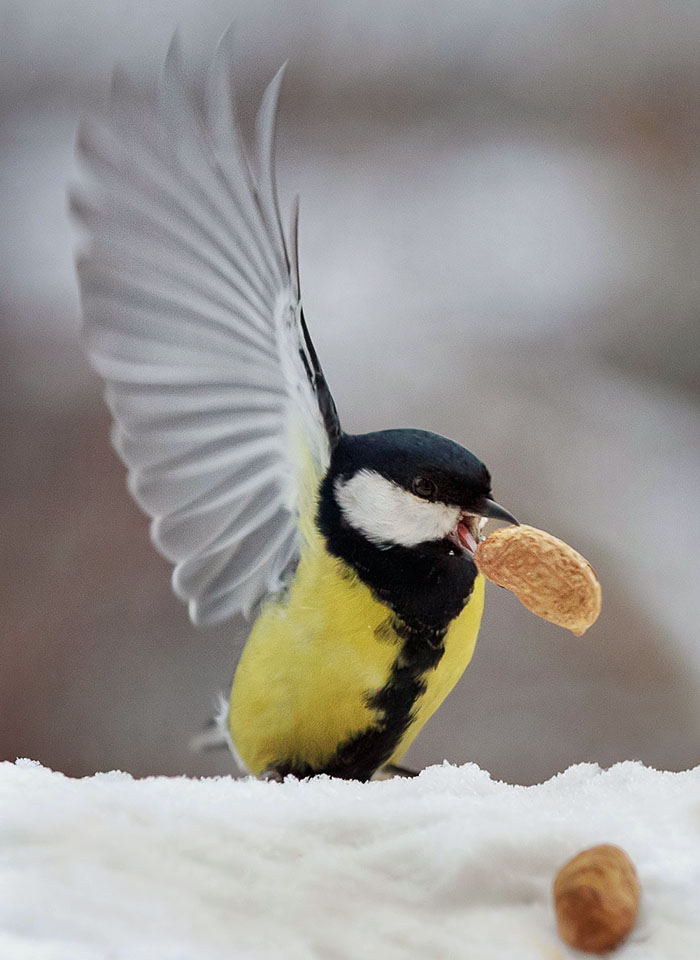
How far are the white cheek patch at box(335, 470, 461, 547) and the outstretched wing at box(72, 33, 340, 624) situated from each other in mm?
42

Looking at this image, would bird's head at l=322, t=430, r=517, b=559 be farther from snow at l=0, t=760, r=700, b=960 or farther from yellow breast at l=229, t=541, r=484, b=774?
snow at l=0, t=760, r=700, b=960

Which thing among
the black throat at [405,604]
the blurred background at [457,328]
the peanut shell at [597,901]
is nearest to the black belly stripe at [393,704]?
the black throat at [405,604]

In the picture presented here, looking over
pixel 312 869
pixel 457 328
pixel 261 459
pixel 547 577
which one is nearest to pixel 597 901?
pixel 312 869

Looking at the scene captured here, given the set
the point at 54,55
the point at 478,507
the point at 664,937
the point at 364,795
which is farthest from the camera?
the point at 54,55

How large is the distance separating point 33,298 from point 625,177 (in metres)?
0.74

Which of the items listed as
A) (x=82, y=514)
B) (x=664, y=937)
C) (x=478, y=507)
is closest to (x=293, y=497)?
(x=478, y=507)

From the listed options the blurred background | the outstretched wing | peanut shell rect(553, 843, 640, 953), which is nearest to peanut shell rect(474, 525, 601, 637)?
the outstretched wing

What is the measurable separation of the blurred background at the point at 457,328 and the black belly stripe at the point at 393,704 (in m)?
0.44

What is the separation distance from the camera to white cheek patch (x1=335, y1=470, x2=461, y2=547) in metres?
0.56

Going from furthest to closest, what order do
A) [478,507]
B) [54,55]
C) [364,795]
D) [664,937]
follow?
1. [54,55]
2. [478,507]
3. [364,795]
4. [664,937]

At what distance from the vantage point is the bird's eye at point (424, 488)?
1.82 feet

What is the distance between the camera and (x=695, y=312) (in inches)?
41.7

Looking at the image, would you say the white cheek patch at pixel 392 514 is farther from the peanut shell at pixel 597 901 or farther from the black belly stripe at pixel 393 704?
the peanut shell at pixel 597 901

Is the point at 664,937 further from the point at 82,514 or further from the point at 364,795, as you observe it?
the point at 82,514
